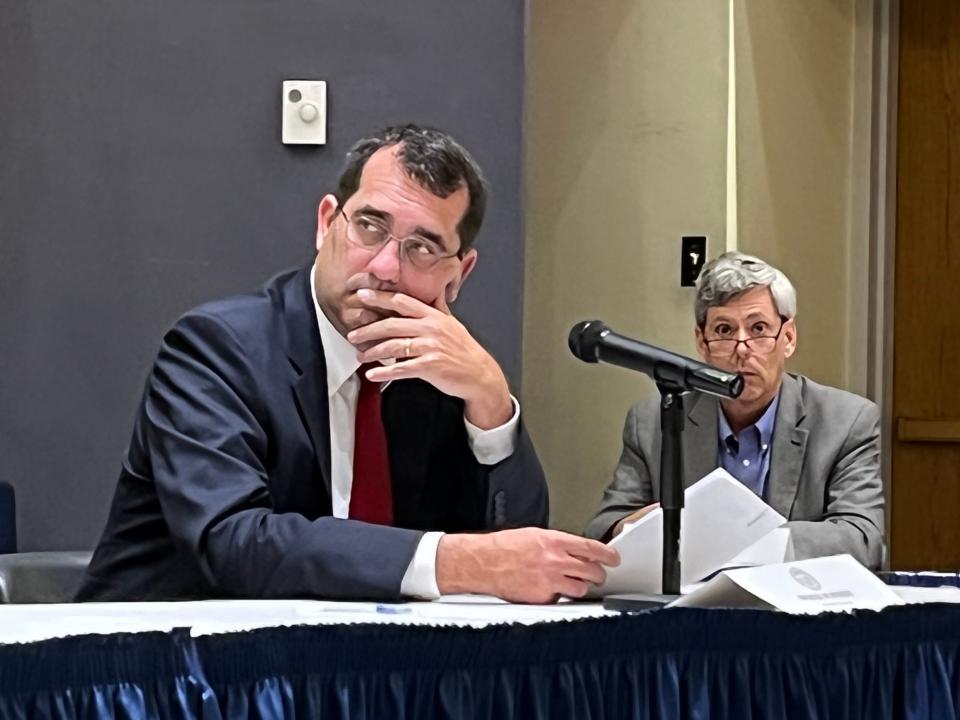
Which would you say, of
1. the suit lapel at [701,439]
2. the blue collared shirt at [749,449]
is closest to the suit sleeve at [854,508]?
the blue collared shirt at [749,449]

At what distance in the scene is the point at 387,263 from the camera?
6.50 ft

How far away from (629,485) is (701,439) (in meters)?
0.18

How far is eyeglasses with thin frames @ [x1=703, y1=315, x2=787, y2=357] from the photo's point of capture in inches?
120

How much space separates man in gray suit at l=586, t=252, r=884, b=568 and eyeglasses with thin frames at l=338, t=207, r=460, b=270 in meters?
0.93

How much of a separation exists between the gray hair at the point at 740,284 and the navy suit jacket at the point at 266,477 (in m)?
1.12

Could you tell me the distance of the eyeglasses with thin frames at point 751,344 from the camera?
9.99ft

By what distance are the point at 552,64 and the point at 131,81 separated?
4.04ft

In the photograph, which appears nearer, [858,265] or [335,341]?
[335,341]

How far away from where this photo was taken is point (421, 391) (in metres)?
2.10

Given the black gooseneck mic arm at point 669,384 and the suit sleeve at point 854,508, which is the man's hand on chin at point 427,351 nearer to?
the black gooseneck mic arm at point 669,384

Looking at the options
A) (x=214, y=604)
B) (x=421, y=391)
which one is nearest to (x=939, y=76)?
(x=421, y=391)

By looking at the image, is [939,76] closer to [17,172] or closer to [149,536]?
[17,172]

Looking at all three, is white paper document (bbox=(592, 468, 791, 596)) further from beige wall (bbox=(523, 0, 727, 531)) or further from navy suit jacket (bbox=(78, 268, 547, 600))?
beige wall (bbox=(523, 0, 727, 531))

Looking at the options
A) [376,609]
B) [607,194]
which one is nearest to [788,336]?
[607,194]
